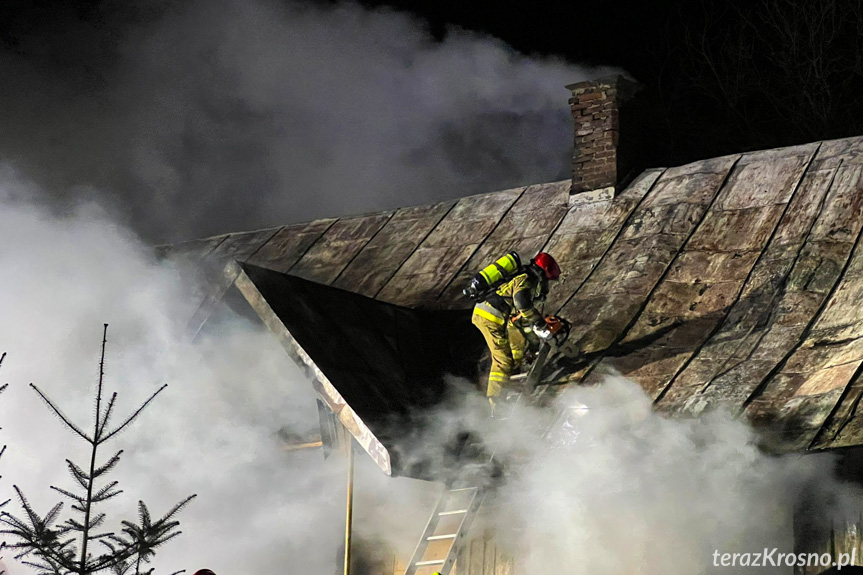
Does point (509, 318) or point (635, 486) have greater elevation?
point (509, 318)

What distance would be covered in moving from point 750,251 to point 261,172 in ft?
48.9

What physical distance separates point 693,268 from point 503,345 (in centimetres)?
182

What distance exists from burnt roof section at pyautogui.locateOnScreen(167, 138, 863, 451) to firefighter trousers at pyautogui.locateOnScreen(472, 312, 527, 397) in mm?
454

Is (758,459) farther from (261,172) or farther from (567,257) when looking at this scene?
(261,172)

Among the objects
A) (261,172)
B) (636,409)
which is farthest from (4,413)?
(261,172)

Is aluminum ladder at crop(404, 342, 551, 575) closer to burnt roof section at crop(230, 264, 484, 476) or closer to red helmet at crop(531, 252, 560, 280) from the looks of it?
burnt roof section at crop(230, 264, 484, 476)

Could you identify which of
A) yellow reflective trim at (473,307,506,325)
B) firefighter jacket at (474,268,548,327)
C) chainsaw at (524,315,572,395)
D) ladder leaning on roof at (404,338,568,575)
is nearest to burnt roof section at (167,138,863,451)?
chainsaw at (524,315,572,395)

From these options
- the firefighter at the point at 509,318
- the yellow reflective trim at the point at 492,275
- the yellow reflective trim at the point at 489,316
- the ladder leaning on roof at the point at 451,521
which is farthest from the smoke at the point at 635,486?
the yellow reflective trim at the point at 492,275

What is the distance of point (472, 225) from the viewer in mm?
12750

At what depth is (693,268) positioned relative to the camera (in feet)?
34.3

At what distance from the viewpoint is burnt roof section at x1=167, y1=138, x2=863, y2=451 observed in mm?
8688

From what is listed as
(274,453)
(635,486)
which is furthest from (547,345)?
(274,453)

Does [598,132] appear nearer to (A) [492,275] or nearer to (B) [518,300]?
(A) [492,275]

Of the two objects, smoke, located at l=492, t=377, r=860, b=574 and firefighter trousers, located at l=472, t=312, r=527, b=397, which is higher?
firefighter trousers, located at l=472, t=312, r=527, b=397
